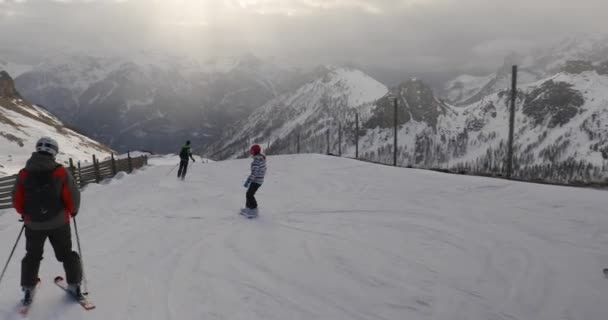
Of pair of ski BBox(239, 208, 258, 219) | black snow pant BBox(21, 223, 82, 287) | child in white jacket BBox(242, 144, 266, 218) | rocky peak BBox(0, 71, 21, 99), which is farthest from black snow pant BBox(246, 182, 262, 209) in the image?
rocky peak BBox(0, 71, 21, 99)

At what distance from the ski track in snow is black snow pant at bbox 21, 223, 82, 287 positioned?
1.40ft

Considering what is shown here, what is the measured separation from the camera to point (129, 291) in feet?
22.2

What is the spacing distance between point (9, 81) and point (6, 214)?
101 m

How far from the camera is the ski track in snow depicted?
6.24 m

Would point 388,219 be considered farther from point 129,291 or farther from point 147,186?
point 147,186

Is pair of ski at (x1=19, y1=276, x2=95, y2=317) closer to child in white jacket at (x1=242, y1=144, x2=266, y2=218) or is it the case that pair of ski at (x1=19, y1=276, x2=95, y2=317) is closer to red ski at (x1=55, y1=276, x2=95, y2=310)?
red ski at (x1=55, y1=276, x2=95, y2=310)

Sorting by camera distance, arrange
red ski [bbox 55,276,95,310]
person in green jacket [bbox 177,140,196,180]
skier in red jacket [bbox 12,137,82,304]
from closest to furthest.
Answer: skier in red jacket [bbox 12,137,82,304], red ski [bbox 55,276,95,310], person in green jacket [bbox 177,140,196,180]

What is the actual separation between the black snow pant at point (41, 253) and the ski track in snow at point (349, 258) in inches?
16.8

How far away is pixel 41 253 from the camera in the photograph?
622 cm

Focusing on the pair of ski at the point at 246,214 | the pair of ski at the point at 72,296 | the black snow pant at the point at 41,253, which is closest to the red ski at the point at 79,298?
the pair of ski at the point at 72,296

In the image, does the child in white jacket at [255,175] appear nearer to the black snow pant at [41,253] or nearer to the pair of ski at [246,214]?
the pair of ski at [246,214]

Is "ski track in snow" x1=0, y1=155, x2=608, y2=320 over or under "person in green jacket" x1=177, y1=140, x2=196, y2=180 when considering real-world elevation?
under

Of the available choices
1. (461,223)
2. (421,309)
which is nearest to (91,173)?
(461,223)

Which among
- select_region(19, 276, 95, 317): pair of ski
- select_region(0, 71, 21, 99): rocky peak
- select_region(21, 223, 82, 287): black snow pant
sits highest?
select_region(0, 71, 21, 99): rocky peak
